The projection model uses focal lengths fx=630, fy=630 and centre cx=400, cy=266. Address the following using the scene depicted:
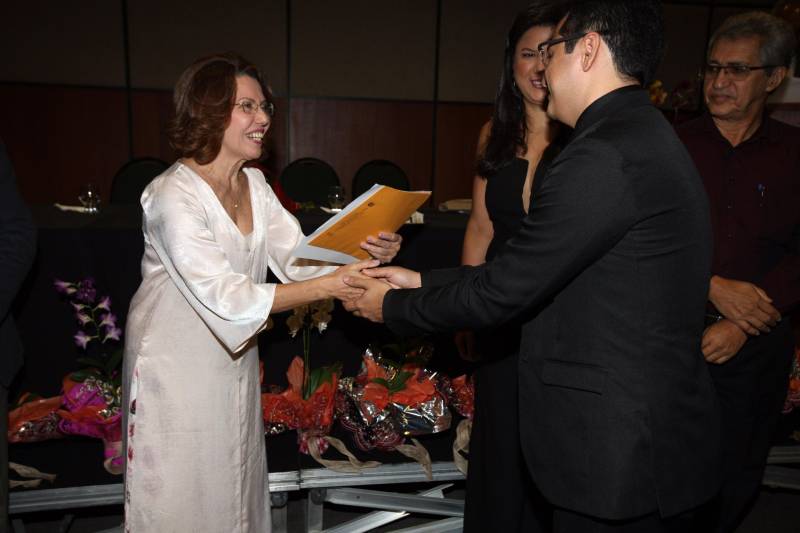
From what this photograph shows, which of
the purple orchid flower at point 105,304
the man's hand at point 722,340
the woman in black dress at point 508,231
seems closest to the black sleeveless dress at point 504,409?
the woman in black dress at point 508,231

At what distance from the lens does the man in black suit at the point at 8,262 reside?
1.71 m

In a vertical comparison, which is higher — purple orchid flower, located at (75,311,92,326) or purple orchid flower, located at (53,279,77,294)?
purple orchid flower, located at (53,279,77,294)

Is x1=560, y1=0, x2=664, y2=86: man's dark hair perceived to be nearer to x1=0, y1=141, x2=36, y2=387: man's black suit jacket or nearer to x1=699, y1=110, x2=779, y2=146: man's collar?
x1=699, y1=110, x2=779, y2=146: man's collar

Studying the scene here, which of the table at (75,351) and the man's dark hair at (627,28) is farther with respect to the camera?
the table at (75,351)

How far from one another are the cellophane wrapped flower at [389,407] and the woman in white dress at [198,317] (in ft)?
2.38

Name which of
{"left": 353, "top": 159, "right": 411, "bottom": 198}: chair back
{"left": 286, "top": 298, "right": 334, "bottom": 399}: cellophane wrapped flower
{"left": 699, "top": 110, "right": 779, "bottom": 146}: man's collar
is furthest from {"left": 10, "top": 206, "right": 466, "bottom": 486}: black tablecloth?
{"left": 353, "top": 159, "right": 411, "bottom": 198}: chair back

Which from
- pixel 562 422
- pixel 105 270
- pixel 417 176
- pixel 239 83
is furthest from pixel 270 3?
pixel 562 422

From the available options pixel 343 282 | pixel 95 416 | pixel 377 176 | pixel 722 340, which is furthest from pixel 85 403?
pixel 377 176

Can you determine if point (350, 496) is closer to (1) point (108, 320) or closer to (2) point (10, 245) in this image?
(1) point (108, 320)

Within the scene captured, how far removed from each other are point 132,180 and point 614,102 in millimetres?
3564

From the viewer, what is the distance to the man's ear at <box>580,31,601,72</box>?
1238 millimetres

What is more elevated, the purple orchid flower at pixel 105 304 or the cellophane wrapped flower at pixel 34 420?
the purple orchid flower at pixel 105 304

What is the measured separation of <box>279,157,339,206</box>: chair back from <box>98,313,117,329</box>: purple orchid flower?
215cm

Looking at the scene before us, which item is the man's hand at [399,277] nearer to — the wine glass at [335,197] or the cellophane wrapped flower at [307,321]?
the cellophane wrapped flower at [307,321]
